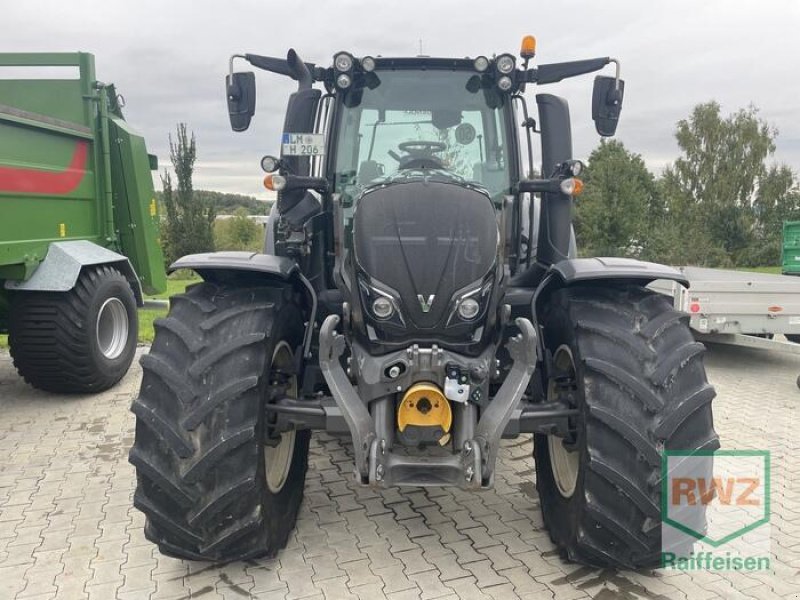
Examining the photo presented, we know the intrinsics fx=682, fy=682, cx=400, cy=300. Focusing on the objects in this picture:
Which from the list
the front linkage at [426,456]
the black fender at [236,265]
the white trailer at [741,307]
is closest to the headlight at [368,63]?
the black fender at [236,265]

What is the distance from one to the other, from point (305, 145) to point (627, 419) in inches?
83.5

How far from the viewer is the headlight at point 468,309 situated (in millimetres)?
2953

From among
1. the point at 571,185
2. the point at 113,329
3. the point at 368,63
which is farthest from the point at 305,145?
the point at 113,329

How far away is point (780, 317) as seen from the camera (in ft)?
24.3

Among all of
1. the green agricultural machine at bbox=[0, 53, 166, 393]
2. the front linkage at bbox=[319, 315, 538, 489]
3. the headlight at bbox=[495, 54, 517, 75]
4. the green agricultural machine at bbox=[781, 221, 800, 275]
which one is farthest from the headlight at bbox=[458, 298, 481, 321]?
the green agricultural machine at bbox=[781, 221, 800, 275]

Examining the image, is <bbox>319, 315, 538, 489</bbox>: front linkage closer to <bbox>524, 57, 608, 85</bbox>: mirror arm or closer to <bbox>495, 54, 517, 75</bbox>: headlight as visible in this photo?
<bbox>495, 54, 517, 75</bbox>: headlight

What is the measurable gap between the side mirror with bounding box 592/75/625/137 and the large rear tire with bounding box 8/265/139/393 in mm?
4499

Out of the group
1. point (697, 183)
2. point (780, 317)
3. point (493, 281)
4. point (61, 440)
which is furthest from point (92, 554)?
point (697, 183)

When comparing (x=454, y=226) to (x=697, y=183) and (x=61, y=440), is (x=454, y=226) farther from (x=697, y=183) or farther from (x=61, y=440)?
Answer: (x=697, y=183)

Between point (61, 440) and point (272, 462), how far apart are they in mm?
2657

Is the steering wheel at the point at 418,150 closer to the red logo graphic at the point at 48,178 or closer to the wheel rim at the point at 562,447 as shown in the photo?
the wheel rim at the point at 562,447

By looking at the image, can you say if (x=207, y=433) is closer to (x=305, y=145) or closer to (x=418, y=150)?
(x=305, y=145)

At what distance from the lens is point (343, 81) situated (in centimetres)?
387

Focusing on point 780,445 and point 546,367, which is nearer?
point 546,367
